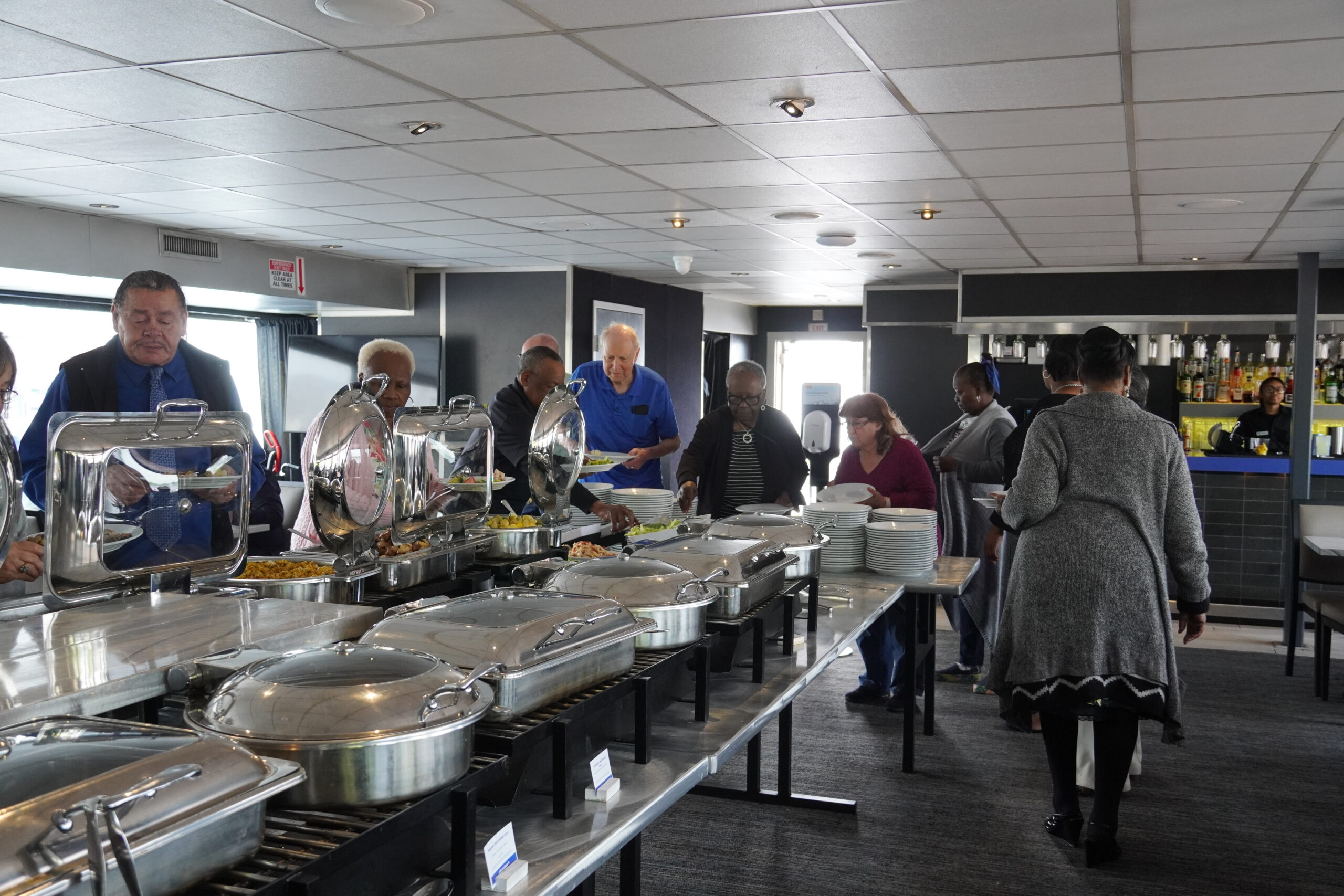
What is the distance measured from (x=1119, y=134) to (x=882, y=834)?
2.50m

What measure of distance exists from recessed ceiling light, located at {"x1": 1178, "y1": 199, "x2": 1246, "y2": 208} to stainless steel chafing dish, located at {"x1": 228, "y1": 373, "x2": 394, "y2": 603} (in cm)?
434

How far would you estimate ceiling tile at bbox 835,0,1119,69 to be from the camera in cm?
257

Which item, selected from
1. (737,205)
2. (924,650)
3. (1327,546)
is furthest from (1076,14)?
(1327,546)

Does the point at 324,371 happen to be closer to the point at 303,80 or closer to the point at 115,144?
the point at 115,144

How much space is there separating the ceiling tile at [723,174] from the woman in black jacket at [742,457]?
0.83 metres

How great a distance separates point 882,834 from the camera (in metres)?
3.30

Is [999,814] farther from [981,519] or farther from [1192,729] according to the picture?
[981,519]

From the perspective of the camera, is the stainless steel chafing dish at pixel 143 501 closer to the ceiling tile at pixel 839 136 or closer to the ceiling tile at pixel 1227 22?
the ceiling tile at pixel 1227 22

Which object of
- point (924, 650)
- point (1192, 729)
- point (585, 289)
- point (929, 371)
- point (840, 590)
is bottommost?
point (1192, 729)

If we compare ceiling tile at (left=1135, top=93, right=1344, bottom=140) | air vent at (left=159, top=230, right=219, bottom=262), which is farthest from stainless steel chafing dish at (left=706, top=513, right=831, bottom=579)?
air vent at (left=159, top=230, right=219, bottom=262)

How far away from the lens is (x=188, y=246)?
658 centimetres

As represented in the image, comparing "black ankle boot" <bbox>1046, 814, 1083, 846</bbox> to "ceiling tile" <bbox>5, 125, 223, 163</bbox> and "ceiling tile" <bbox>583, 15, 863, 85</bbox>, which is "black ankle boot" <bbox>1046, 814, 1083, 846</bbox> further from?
"ceiling tile" <bbox>5, 125, 223, 163</bbox>

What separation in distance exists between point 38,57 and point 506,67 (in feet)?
4.43

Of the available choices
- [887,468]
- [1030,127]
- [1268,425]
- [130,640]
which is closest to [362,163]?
[887,468]
